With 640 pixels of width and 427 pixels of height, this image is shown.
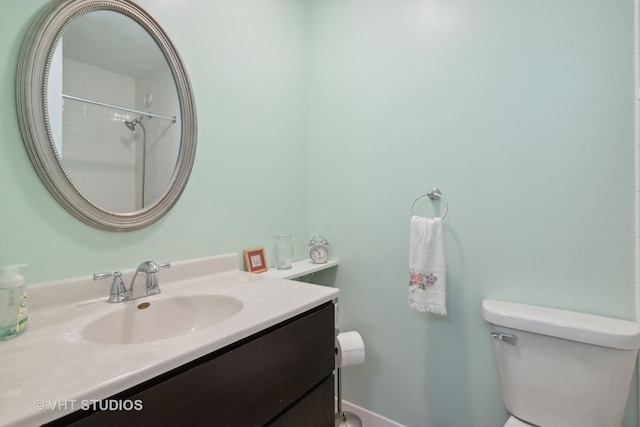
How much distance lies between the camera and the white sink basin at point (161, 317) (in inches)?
32.0

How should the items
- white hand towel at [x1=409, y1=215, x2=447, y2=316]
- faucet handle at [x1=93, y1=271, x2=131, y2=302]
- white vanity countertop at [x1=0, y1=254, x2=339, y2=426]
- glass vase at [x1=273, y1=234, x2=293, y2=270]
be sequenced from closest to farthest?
white vanity countertop at [x1=0, y1=254, x2=339, y2=426] < faucet handle at [x1=93, y1=271, x2=131, y2=302] < white hand towel at [x1=409, y1=215, x2=447, y2=316] < glass vase at [x1=273, y1=234, x2=293, y2=270]

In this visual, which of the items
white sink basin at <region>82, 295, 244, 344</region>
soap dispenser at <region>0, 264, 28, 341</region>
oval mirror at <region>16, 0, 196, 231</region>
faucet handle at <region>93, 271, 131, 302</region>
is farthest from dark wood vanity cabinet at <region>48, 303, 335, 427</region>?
oval mirror at <region>16, 0, 196, 231</region>

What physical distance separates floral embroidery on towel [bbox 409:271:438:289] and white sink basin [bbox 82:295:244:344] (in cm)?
75

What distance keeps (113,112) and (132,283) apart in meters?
0.55

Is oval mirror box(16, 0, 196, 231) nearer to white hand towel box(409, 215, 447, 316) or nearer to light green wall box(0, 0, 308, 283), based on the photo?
light green wall box(0, 0, 308, 283)

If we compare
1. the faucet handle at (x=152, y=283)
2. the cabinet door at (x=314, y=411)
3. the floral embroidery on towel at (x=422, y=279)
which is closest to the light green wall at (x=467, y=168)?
the floral embroidery on towel at (x=422, y=279)

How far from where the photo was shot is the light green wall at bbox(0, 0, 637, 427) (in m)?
0.98

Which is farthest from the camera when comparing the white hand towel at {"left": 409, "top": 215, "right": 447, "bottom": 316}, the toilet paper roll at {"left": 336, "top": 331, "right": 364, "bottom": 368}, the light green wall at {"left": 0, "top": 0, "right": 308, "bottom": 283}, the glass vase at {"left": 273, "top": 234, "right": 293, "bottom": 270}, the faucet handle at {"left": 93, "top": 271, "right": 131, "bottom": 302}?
the glass vase at {"left": 273, "top": 234, "right": 293, "bottom": 270}

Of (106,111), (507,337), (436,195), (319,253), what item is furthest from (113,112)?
(507,337)

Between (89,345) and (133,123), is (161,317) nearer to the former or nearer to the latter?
(89,345)

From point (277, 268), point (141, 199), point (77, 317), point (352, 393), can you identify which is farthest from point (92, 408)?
point (352, 393)

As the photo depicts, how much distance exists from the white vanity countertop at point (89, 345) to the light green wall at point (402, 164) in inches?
3.4

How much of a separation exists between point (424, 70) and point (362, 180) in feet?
1.87

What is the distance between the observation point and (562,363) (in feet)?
3.18
